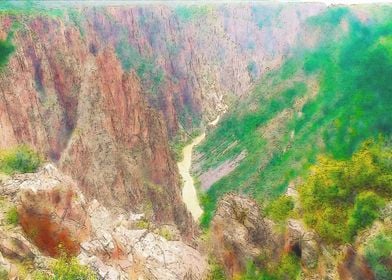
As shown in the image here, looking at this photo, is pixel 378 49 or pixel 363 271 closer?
pixel 363 271

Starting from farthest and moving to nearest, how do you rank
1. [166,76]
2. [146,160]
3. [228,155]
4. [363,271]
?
[166,76], [228,155], [146,160], [363,271]

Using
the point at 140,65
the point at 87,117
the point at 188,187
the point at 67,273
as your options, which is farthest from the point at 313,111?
the point at 140,65

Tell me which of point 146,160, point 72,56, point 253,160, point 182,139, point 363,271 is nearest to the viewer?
point 363,271

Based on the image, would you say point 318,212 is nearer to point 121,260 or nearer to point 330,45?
point 121,260

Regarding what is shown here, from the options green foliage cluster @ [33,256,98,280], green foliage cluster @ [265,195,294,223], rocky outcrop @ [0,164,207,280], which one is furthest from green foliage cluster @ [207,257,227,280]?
green foliage cluster @ [33,256,98,280]

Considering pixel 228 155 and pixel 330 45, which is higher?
pixel 330 45

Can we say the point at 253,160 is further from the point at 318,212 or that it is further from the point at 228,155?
the point at 318,212

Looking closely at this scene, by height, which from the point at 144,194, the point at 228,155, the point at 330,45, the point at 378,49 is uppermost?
the point at 378,49

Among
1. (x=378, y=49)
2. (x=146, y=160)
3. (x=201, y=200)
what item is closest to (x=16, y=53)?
(x=146, y=160)
